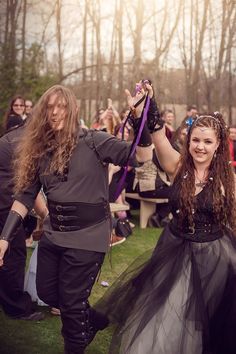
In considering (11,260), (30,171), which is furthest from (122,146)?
(11,260)

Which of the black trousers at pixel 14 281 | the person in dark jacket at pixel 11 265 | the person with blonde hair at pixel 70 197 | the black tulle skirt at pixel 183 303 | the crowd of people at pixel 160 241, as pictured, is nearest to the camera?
the black tulle skirt at pixel 183 303

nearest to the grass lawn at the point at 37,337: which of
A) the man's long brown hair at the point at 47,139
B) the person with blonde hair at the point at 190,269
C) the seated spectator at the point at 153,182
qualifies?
the person with blonde hair at the point at 190,269

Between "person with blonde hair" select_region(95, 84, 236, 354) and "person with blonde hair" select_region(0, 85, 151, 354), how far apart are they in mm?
318

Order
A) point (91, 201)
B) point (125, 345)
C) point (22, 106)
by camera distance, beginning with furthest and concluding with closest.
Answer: point (22, 106), point (91, 201), point (125, 345)

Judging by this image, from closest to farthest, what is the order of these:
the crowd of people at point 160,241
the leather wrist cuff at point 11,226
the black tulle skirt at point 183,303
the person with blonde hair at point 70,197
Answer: the black tulle skirt at point 183,303 → the crowd of people at point 160,241 → the person with blonde hair at point 70,197 → the leather wrist cuff at point 11,226

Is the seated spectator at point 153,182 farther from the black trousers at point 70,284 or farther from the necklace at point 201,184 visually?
the black trousers at point 70,284

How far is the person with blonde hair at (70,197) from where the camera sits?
122 inches

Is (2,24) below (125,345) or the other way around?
the other way around

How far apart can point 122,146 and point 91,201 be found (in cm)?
41

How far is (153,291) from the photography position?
312 centimetres

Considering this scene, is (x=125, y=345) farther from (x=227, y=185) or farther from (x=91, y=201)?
(x=227, y=185)

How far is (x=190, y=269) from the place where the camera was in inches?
122

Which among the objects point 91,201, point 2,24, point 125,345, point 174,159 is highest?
point 2,24

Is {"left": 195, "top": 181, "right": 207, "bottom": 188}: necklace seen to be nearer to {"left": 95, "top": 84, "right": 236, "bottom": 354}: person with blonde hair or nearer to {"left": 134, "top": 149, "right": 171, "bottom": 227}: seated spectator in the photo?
{"left": 95, "top": 84, "right": 236, "bottom": 354}: person with blonde hair
